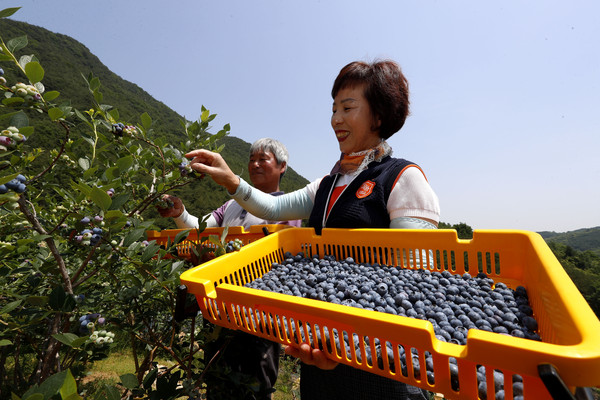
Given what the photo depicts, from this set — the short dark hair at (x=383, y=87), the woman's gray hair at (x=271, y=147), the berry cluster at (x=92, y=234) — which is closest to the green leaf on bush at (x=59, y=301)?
the berry cluster at (x=92, y=234)

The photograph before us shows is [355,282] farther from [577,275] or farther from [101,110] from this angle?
[577,275]

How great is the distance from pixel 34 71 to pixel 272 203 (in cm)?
119

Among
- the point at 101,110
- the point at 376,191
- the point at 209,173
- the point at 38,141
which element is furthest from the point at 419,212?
the point at 38,141

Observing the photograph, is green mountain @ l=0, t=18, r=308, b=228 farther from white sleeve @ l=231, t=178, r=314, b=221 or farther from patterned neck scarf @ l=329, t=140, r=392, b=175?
patterned neck scarf @ l=329, t=140, r=392, b=175

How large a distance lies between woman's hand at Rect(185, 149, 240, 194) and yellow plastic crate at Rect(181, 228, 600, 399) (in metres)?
0.40

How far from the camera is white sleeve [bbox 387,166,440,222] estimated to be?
Result: 48.5 inches

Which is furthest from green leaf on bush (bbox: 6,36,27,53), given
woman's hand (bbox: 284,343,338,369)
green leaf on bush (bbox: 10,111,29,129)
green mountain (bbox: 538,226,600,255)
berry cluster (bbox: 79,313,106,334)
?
green mountain (bbox: 538,226,600,255)

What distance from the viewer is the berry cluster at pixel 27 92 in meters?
0.71

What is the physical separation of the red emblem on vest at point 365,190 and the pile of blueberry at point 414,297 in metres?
0.32

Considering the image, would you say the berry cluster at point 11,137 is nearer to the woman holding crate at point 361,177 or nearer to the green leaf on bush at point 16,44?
the green leaf on bush at point 16,44

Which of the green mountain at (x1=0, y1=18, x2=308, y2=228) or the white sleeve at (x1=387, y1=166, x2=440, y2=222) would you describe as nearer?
the white sleeve at (x1=387, y1=166, x2=440, y2=222)

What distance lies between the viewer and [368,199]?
1300 millimetres

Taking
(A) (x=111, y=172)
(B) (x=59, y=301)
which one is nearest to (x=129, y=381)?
(B) (x=59, y=301)

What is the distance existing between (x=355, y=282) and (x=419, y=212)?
1.54ft
